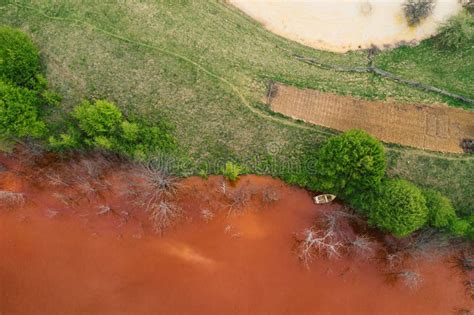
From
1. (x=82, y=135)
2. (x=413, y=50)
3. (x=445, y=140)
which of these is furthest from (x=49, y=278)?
(x=413, y=50)

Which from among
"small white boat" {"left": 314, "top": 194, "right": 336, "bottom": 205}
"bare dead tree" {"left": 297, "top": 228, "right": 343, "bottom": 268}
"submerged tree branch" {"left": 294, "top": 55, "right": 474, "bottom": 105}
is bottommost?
"bare dead tree" {"left": 297, "top": 228, "right": 343, "bottom": 268}

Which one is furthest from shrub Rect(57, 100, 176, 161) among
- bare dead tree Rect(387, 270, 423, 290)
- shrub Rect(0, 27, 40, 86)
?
bare dead tree Rect(387, 270, 423, 290)

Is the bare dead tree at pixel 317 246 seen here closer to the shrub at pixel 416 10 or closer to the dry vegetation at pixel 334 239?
the dry vegetation at pixel 334 239

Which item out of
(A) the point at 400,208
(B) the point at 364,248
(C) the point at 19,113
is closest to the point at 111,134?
(C) the point at 19,113

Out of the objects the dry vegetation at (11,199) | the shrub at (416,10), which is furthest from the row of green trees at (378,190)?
the dry vegetation at (11,199)

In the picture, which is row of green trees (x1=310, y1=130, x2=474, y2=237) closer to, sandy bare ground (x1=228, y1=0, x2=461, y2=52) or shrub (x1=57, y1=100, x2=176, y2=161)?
sandy bare ground (x1=228, y1=0, x2=461, y2=52)
